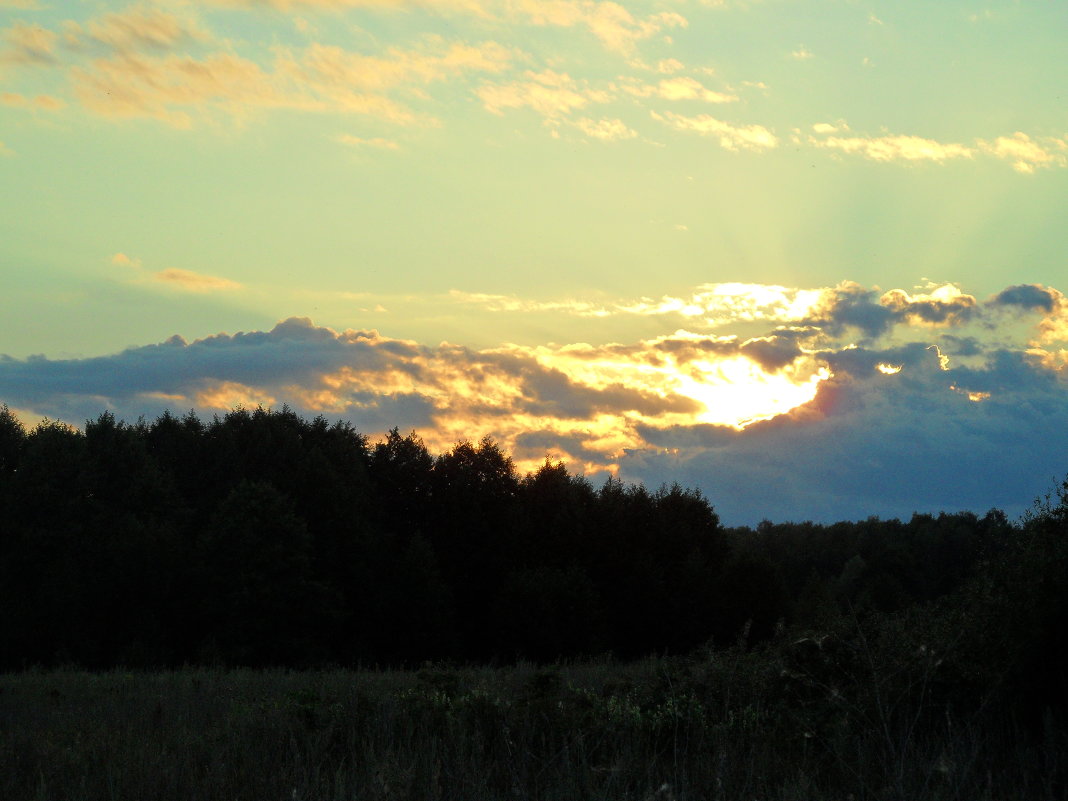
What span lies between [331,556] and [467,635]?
31.0ft

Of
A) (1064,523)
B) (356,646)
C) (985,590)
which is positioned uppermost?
(1064,523)

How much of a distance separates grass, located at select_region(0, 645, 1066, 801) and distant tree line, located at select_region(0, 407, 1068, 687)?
2666 cm

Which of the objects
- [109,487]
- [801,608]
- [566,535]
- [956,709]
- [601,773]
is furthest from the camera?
[801,608]

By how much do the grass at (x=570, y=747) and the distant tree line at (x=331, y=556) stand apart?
26.7 meters

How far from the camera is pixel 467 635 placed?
57.3m

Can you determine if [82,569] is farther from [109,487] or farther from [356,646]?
[356,646]

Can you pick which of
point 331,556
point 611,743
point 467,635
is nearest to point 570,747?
point 611,743

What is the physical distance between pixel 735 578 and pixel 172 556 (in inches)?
1245

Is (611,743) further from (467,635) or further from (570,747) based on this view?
(467,635)

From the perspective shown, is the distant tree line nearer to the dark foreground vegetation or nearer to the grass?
the dark foreground vegetation

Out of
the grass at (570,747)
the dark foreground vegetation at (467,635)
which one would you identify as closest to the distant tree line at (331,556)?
the dark foreground vegetation at (467,635)

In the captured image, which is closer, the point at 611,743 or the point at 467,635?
the point at 611,743

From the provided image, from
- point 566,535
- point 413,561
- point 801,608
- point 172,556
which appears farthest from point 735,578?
point 172,556

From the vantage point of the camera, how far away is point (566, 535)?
60312mm
